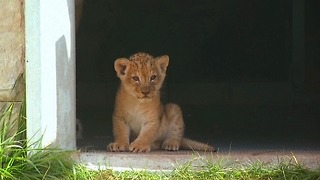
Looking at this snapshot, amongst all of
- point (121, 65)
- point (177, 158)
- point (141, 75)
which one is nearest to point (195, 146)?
point (177, 158)

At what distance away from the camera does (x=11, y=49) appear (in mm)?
5062

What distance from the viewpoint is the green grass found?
459 cm

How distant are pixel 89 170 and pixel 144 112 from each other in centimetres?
100

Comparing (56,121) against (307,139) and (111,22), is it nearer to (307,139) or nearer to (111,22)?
(307,139)

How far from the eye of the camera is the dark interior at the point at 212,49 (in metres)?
9.35

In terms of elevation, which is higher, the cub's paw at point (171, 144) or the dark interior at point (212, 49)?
the dark interior at point (212, 49)

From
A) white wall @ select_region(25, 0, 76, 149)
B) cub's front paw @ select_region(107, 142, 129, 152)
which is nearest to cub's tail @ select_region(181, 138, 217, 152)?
cub's front paw @ select_region(107, 142, 129, 152)

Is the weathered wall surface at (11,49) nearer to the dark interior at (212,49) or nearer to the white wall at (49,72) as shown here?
the white wall at (49,72)

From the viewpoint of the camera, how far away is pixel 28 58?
4859 millimetres

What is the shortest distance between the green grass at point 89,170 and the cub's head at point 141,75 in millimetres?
874

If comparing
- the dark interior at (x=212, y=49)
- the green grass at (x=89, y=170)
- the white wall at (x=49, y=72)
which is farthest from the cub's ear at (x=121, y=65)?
the dark interior at (x=212, y=49)

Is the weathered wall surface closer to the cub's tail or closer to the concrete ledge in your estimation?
the concrete ledge

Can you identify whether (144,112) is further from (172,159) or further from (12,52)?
(12,52)

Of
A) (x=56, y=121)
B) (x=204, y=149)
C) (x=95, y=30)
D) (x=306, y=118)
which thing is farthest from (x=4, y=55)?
(x=95, y=30)
